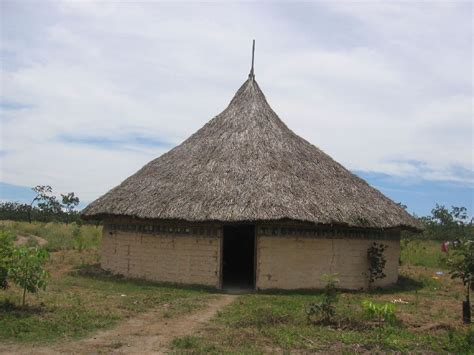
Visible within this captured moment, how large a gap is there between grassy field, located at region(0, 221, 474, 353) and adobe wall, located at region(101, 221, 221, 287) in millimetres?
372

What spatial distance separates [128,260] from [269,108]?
265 inches

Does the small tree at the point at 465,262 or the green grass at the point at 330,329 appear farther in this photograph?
the small tree at the point at 465,262

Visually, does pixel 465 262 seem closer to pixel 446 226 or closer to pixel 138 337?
pixel 138 337

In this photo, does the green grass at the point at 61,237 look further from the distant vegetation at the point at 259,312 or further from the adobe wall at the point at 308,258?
the adobe wall at the point at 308,258

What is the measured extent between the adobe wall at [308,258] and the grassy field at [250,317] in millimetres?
485

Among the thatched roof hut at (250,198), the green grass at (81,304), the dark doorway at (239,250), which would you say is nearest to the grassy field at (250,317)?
the green grass at (81,304)

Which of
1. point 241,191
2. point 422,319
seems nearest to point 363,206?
point 241,191

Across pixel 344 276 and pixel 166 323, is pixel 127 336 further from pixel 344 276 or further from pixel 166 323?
pixel 344 276

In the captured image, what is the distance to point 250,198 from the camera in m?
13.3

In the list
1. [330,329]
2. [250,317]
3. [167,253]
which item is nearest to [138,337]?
[250,317]

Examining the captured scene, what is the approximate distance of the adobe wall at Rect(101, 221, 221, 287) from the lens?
13430 millimetres

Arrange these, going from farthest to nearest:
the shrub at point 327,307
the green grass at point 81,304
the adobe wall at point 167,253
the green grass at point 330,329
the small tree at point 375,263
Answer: the small tree at point 375,263
the adobe wall at point 167,253
the shrub at point 327,307
the green grass at point 81,304
the green grass at point 330,329

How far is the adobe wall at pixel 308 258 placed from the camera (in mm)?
13250

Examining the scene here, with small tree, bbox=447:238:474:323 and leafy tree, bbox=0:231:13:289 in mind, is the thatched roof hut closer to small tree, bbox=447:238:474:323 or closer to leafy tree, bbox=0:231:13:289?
small tree, bbox=447:238:474:323
